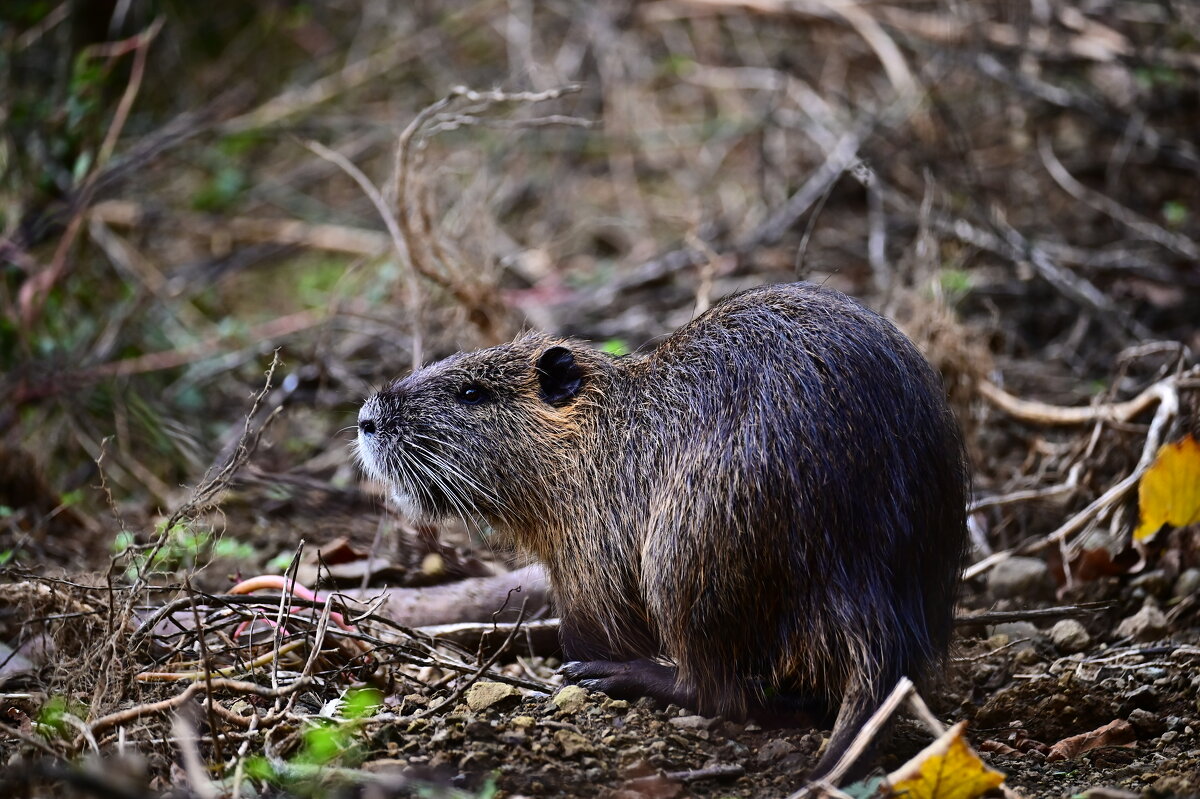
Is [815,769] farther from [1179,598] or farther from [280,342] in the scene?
[280,342]

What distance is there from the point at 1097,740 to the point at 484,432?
5.96 ft

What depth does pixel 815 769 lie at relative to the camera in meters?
2.45

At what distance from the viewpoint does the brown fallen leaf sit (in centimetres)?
270

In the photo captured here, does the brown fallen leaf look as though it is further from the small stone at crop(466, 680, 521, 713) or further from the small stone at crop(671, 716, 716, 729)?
the small stone at crop(466, 680, 521, 713)

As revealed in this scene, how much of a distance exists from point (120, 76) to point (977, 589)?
5617mm

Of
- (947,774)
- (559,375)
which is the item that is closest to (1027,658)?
(947,774)

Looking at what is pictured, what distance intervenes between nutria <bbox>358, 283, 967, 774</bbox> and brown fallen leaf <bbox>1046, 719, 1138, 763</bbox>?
1.10 feet

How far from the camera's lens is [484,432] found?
339 cm

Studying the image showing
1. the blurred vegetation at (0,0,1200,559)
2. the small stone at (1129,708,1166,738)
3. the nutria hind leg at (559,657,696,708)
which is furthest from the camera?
the blurred vegetation at (0,0,1200,559)

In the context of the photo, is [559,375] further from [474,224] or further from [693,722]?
[474,224]

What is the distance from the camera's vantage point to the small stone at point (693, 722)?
278cm

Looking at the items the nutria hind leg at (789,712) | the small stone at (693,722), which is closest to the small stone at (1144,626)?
the nutria hind leg at (789,712)

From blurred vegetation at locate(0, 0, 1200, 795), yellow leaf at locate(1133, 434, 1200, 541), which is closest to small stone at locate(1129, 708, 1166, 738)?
yellow leaf at locate(1133, 434, 1200, 541)

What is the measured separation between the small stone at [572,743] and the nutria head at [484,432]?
2.86ft
